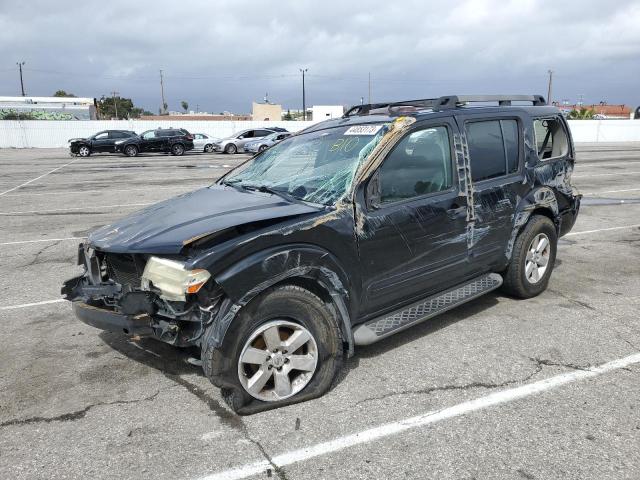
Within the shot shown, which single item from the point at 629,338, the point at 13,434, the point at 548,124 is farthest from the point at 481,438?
the point at 548,124

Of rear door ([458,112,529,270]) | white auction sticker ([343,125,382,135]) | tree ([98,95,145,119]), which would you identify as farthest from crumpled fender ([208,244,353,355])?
tree ([98,95,145,119])

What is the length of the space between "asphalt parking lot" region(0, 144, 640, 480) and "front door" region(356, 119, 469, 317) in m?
0.54

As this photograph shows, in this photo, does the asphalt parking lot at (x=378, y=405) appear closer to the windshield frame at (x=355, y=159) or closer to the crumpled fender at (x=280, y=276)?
the crumpled fender at (x=280, y=276)

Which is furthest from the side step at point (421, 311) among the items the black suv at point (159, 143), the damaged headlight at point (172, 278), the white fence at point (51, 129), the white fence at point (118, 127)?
the white fence at point (51, 129)

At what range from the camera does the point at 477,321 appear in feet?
15.1

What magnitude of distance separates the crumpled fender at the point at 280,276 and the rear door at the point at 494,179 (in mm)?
1514

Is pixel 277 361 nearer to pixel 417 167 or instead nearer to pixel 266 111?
pixel 417 167

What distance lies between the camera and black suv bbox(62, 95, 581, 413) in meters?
2.96

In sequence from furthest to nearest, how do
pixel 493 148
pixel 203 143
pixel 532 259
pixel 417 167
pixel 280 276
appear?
1. pixel 203 143
2. pixel 532 259
3. pixel 493 148
4. pixel 417 167
5. pixel 280 276

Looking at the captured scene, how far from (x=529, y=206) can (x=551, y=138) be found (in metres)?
1.10

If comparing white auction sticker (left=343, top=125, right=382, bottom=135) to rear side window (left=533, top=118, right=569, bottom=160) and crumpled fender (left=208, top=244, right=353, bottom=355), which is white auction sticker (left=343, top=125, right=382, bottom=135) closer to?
crumpled fender (left=208, top=244, right=353, bottom=355)

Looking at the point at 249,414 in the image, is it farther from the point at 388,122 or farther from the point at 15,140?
the point at 15,140

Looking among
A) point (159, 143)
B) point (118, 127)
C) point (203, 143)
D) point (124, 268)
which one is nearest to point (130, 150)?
point (159, 143)

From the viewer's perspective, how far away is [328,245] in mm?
3275
